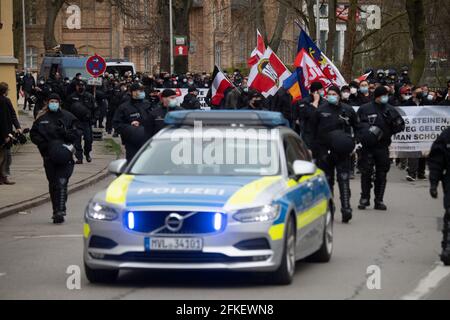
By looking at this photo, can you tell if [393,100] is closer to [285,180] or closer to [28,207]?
[28,207]

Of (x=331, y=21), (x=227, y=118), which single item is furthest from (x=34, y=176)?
(x=331, y=21)

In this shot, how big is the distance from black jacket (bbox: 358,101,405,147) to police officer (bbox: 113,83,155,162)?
304cm

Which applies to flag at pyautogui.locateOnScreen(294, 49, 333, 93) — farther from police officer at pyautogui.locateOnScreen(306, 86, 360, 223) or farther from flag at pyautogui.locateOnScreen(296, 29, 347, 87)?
police officer at pyautogui.locateOnScreen(306, 86, 360, 223)

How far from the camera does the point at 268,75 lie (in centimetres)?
2822

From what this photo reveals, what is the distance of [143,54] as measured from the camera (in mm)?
95812

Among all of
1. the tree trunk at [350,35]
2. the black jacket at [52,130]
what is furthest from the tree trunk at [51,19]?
the black jacket at [52,130]

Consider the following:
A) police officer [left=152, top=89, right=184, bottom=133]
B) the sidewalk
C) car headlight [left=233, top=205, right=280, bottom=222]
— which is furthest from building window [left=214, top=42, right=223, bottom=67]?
car headlight [left=233, top=205, right=280, bottom=222]

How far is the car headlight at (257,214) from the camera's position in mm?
11164

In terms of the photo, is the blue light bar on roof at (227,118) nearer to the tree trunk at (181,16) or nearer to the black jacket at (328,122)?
the black jacket at (328,122)

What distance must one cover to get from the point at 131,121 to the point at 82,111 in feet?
30.0

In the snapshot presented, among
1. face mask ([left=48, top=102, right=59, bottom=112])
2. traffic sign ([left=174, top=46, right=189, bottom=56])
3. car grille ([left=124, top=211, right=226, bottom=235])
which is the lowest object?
traffic sign ([left=174, top=46, right=189, bottom=56])

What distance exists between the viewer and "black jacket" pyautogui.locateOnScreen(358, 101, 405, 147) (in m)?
19.2

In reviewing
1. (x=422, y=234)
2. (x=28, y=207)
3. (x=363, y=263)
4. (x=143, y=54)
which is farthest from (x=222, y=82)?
(x=143, y=54)
